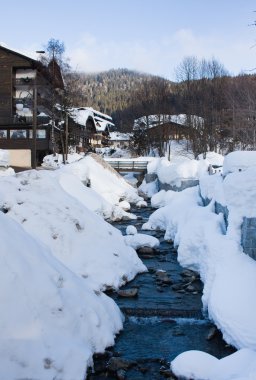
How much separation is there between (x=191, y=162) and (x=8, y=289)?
22916mm

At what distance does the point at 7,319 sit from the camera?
6.43m

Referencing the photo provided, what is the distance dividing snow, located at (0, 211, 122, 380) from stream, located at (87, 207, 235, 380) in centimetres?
42

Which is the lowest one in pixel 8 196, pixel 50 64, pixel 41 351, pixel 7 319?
pixel 41 351

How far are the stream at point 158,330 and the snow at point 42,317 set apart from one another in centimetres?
42

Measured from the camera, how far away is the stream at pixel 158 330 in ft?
24.6

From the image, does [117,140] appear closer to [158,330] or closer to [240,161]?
[240,161]

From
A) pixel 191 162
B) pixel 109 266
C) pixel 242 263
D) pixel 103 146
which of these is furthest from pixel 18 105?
pixel 103 146

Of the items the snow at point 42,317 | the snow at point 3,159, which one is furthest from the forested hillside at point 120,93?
the snow at point 42,317

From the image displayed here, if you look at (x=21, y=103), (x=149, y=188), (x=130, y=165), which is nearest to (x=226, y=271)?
(x=149, y=188)

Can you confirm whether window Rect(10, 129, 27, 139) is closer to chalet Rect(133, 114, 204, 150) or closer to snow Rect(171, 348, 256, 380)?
chalet Rect(133, 114, 204, 150)

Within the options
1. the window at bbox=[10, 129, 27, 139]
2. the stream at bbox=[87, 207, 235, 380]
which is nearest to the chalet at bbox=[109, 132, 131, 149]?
the window at bbox=[10, 129, 27, 139]

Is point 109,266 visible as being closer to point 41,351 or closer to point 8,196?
point 8,196

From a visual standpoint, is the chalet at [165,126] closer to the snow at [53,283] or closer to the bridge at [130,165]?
the bridge at [130,165]

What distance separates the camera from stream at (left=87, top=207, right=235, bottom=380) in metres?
7.50
